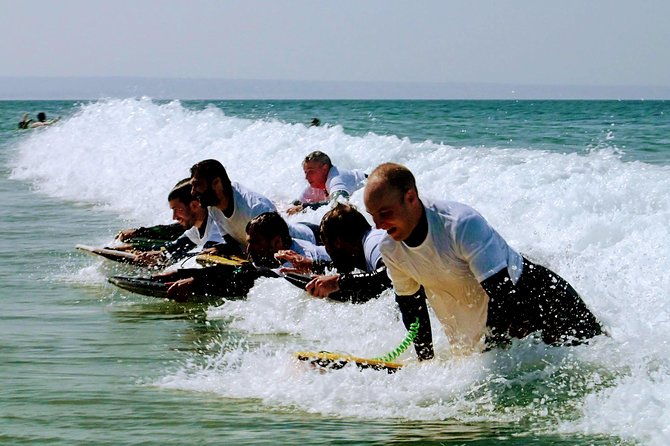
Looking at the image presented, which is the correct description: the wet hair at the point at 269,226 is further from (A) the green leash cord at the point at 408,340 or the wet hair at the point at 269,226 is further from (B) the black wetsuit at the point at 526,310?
(B) the black wetsuit at the point at 526,310

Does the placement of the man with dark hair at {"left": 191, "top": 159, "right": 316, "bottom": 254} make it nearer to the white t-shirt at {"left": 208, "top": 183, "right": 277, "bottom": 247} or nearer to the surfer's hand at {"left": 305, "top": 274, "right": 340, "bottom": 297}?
the white t-shirt at {"left": 208, "top": 183, "right": 277, "bottom": 247}

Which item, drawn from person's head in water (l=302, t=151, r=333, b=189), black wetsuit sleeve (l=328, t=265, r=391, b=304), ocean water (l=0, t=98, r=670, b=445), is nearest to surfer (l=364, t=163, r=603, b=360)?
ocean water (l=0, t=98, r=670, b=445)

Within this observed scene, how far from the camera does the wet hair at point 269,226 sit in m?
9.16

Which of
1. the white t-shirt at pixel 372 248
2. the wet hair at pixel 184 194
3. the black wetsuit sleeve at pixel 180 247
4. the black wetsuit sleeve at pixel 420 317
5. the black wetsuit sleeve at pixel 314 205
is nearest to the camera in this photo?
the black wetsuit sleeve at pixel 420 317

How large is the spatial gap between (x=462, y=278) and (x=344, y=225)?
1576 millimetres

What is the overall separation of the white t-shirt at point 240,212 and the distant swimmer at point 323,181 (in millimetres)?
3559

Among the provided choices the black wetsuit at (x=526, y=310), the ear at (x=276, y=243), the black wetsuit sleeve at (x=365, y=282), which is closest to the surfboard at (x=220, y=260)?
the ear at (x=276, y=243)

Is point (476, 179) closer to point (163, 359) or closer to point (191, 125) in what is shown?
point (163, 359)

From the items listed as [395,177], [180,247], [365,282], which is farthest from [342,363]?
[180,247]

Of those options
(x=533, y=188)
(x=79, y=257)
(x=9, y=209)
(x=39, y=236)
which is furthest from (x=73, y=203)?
(x=533, y=188)

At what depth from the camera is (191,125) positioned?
2992cm

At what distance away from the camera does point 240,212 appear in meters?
9.98

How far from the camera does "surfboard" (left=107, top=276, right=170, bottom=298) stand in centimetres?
1012

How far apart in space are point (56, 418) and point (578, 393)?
9.80 ft
